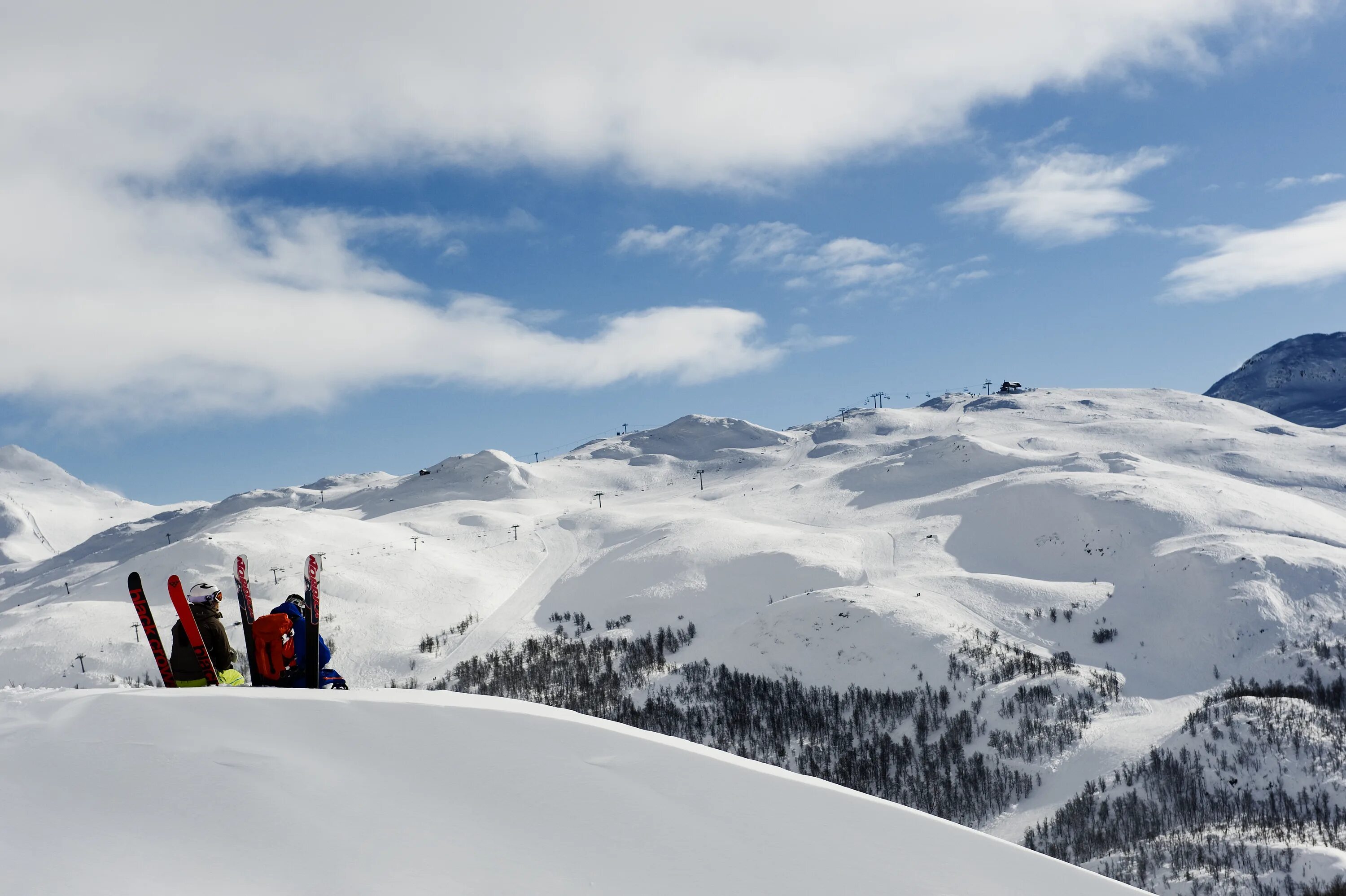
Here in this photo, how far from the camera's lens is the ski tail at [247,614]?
10.3 m

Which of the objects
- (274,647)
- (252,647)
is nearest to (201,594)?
(252,647)

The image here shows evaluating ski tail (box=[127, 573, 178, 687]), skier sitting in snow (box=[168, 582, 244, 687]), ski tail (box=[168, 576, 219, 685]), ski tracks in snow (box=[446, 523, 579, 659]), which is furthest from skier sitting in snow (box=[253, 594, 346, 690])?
ski tracks in snow (box=[446, 523, 579, 659])

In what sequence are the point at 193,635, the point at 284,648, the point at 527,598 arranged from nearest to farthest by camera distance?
the point at 193,635, the point at 284,648, the point at 527,598

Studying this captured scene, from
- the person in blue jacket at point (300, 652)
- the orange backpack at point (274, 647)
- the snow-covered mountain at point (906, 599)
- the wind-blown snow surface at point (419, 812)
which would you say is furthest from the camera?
the snow-covered mountain at point (906, 599)

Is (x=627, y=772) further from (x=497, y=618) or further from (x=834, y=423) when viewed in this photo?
(x=834, y=423)

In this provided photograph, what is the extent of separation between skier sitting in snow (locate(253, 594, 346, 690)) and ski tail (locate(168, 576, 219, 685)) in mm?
540

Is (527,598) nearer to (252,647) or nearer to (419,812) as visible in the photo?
(252,647)

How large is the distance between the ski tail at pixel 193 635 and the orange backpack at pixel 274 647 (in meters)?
0.54

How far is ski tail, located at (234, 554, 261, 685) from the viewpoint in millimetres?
10289

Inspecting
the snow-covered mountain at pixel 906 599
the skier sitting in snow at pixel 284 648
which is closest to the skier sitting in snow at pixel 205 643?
the skier sitting in snow at pixel 284 648

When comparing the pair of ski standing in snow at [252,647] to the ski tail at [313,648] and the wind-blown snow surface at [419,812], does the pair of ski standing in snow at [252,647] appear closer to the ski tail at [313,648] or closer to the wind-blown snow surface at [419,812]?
the ski tail at [313,648]

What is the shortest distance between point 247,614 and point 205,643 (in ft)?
3.35

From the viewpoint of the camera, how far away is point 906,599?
179ft

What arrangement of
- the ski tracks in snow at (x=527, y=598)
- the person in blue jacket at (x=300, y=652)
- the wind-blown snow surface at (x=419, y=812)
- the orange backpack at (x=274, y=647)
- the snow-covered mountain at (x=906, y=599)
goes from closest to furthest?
the wind-blown snow surface at (x=419, y=812) → the orange backpack at (x=274, y=647) → the person in blue jacket at (x=300, y=652) → the snow-covered mountain at (x=906, y=599) → the ski tracks in snow at (x=527, y=598)
